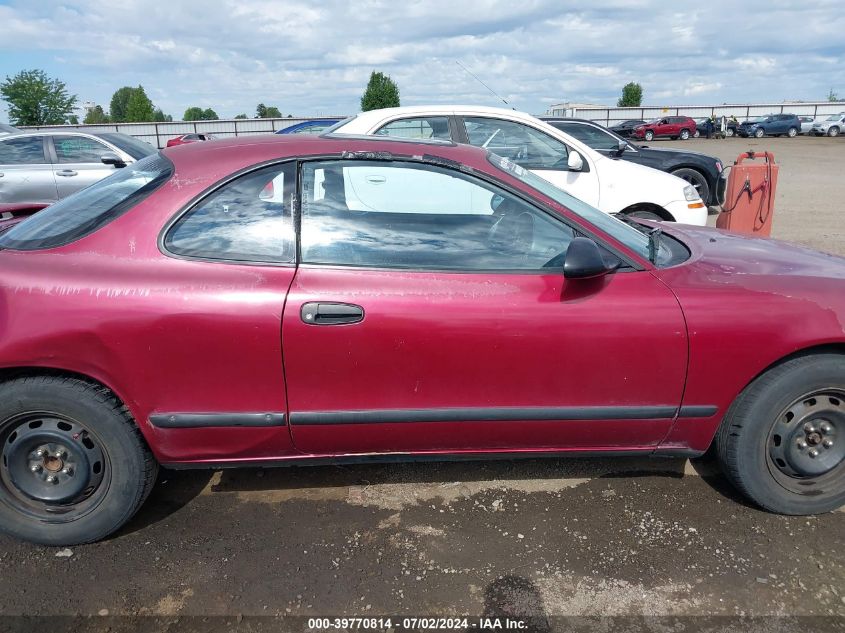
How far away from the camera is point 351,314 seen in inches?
92.0

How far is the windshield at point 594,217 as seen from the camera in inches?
104

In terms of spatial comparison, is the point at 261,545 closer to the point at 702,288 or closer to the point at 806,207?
the point at 702,288

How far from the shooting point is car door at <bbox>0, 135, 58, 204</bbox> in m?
8.34

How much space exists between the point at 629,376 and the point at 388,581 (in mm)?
1227

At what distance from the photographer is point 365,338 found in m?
2.34

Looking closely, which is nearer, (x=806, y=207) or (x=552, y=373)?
(x=552, y=373)

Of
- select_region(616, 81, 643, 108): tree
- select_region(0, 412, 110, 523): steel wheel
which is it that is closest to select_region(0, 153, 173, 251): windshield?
select_region(0, 412, 110, 523): steel wheel

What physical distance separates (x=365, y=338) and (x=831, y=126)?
4527cm

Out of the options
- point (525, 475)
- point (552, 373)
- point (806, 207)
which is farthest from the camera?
point (806, 207)

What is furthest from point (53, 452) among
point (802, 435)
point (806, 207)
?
point (806, 207)

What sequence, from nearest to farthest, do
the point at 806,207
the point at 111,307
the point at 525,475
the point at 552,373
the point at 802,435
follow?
the point at 111,307 → the point at 552,373 → the point at 802,435 → the point at 525,475 → the point at 806,207

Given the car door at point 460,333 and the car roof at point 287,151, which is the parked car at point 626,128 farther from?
the car door at point 460,333

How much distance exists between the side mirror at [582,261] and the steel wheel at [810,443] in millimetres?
1044

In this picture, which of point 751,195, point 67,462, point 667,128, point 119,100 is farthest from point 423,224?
point 119,100
